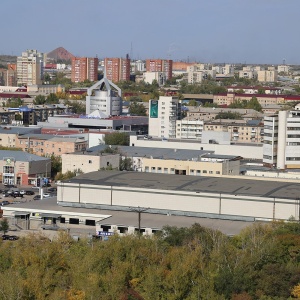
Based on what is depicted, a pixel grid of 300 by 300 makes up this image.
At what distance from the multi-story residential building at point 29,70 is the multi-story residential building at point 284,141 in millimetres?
22123

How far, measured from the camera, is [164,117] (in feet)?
60.3

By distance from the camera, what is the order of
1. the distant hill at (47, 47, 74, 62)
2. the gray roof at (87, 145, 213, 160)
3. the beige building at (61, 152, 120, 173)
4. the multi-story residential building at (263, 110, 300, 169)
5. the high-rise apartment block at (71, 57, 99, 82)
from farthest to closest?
the distant hill at (47, 47, 74, 62) < the high-rise apartment block at (71, 57, 99, 82) < the gray roof at (87, 145, 213, 160) < the multi-story residential building at (263, 110, 300, 169) < the beige building at (61, 152, 120, 173)

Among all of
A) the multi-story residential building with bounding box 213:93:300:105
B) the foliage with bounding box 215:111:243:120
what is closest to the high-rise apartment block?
the multi-story residential building with bounding box 213:93:300:105

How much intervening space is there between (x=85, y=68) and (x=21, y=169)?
24.1 meters

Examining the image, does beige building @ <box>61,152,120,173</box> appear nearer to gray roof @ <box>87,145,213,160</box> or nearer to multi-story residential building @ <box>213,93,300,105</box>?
gray roof @ <box>87,145,213,160</box>

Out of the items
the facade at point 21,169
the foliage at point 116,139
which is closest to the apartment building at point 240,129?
the foliage at point 116,139

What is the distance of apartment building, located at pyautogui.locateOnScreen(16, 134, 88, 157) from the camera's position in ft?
48.9

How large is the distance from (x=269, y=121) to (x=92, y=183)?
3916 mm

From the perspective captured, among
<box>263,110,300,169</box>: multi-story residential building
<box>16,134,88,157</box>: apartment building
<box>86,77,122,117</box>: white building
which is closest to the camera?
<box>263,110,300,169</box>: multi-story residential building

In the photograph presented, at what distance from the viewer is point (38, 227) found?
9.52 meters

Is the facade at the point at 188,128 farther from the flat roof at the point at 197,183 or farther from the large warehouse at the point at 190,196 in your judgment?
A: the large warehouse at the point at 190,196

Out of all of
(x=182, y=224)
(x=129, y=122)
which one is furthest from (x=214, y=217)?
(x=129, y=122)

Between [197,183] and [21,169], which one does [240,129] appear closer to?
[21,169]

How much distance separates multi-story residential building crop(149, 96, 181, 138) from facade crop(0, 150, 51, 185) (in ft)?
17.2
